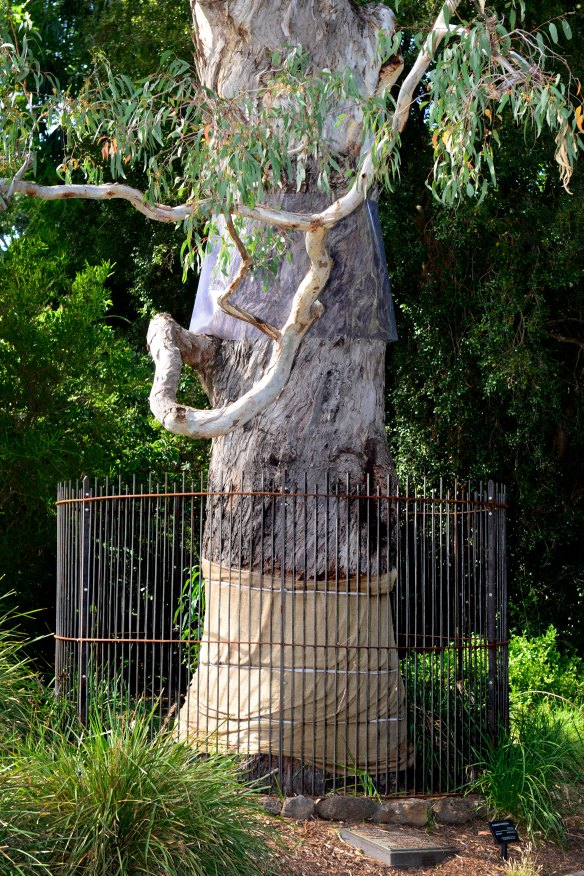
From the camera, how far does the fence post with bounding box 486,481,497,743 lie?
26.2 feet

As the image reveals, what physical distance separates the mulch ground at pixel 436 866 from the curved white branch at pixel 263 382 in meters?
2.41

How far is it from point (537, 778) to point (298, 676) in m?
1.74

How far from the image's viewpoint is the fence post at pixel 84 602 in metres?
7.82

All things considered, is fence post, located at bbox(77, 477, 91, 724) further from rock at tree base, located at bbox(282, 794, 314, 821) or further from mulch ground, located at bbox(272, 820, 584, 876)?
mulch ground, located at bbox(272, 820, 584, 876)

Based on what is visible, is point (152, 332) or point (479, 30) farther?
point (152, 332)

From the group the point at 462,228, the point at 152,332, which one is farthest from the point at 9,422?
the point at 462,228

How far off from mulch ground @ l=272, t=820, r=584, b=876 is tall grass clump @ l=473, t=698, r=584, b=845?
169 mm

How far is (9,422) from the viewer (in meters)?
11.2

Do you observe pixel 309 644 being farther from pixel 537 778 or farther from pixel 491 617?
pixel 537 778

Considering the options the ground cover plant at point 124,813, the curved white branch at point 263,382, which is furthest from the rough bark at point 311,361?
the ground cover plant at point 124,813

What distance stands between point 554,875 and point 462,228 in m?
7.46

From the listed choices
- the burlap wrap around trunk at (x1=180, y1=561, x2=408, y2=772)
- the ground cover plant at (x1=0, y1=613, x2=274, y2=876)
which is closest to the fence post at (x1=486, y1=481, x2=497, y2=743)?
the burlap wrap around trunk at (x1=180, y1=561, x2=408, y2=772)

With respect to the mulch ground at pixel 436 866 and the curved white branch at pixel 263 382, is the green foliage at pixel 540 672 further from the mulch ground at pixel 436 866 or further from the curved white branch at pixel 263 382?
the curved white branch at pixel 263 382

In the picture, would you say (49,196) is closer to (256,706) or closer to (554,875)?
(256,706)
